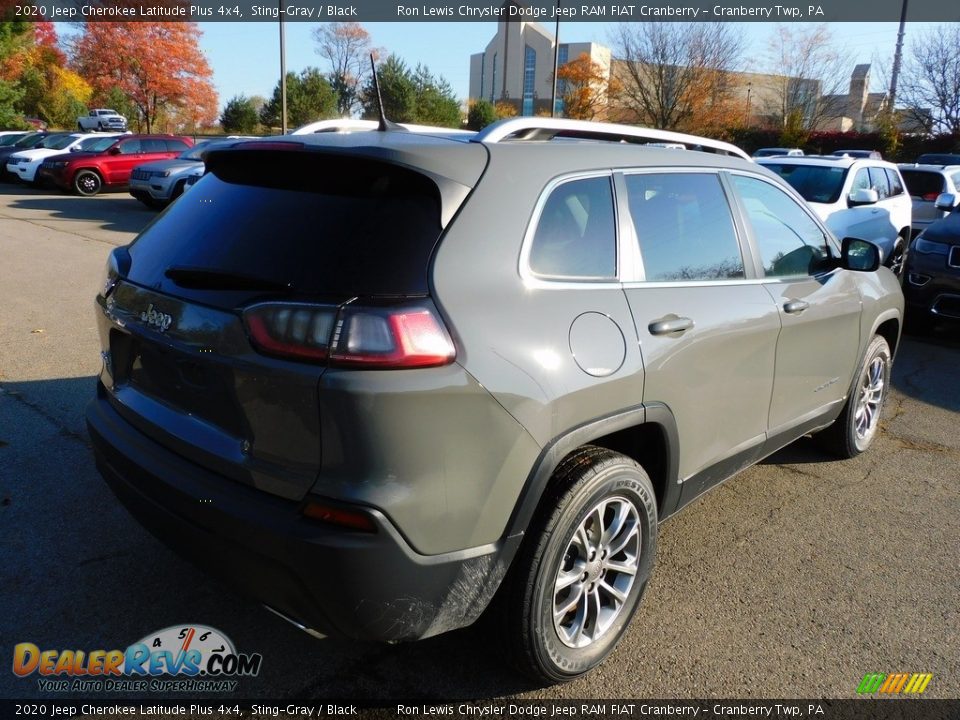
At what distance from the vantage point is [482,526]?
2305 mm

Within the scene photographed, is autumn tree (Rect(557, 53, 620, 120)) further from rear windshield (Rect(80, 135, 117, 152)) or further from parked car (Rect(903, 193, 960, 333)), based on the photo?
parked car (Rect(903, 193, 960, 333))

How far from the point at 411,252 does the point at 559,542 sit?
1.03 metres

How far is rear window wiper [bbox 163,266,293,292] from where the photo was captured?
7.56ft

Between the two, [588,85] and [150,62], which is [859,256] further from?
[150,62]

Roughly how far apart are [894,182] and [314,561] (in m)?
11.6

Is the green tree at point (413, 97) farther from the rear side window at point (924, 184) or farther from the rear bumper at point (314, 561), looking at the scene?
the rear bumper at point (314, 561)

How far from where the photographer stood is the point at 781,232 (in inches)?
153

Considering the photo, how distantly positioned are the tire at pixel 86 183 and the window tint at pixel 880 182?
18732 millimetres

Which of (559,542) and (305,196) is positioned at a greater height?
(305,196)

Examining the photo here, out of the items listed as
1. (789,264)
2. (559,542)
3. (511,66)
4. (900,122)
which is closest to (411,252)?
(559,542)

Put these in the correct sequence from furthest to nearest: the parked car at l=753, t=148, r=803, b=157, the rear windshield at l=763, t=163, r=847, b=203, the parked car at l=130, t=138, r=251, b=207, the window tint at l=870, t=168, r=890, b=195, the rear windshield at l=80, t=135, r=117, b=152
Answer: the rear windshield at l=80, t=135, r=117, b=152, the parked car at l=753, t=148, r=803, b=157, the parked car at l=130, t=138, r=251, b=207, the window tint at l=870, t=168, r=890, b=195, the rear windshield at l=763, t=163, r=847, b=203

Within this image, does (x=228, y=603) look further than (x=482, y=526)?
Yes

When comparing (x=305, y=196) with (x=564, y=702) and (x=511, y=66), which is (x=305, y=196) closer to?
(x=564, y=702)

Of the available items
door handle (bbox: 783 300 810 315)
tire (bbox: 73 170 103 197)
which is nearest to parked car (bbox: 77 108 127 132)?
tire (bbox: 73 170 103 197)
